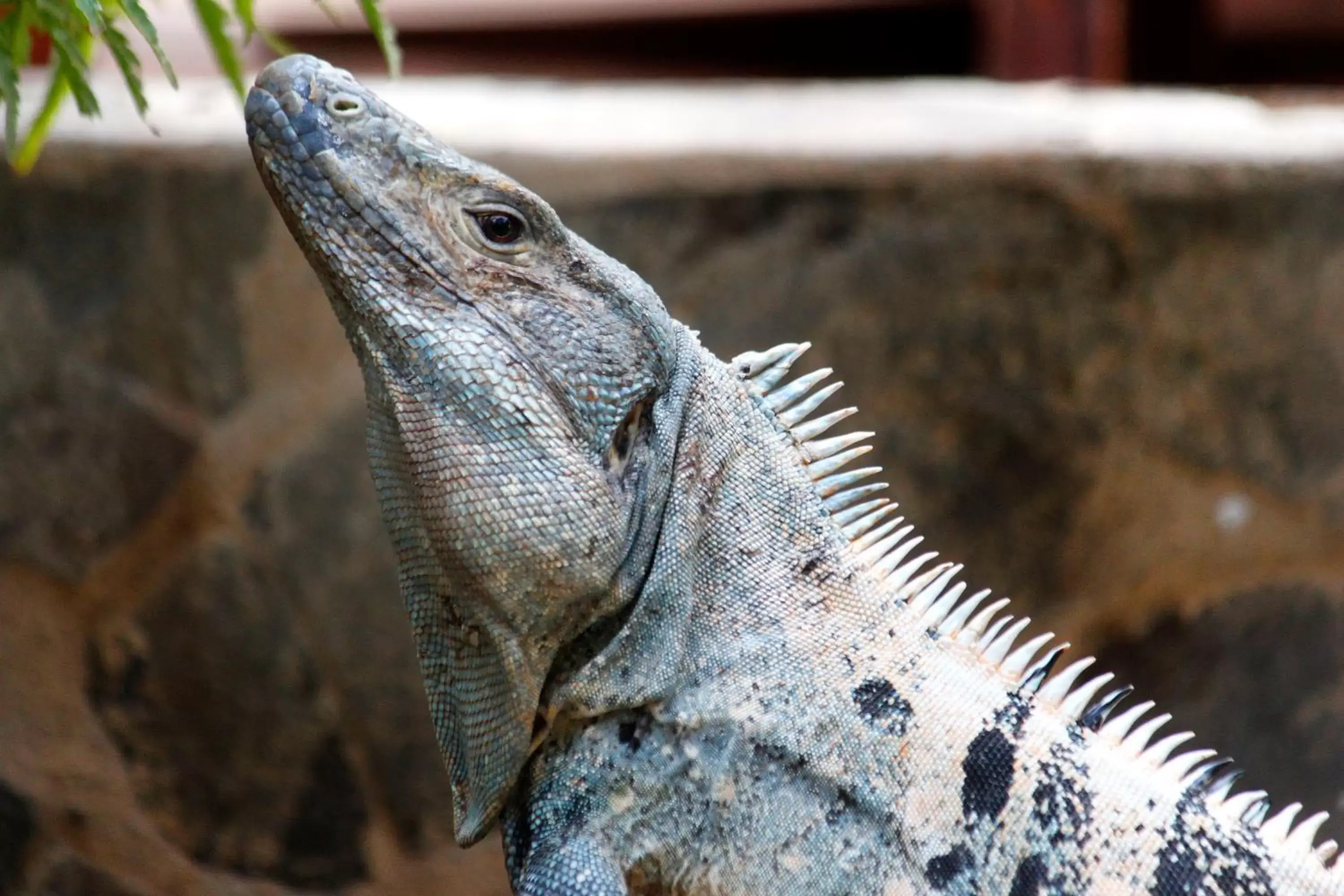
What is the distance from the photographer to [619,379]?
2.12 m

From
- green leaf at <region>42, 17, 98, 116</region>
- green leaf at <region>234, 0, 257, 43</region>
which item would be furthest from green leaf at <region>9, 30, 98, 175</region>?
green leaf at <region>234, 0, 257, 43</region>

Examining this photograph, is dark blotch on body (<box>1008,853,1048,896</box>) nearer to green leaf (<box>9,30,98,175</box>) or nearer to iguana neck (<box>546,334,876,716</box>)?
iguana neck (<box>546,334,876,716</box>)

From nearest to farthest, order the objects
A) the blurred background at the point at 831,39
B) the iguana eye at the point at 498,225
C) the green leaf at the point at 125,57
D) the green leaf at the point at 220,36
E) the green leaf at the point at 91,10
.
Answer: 1. the green leaf at the point at 91,10
2. the iguana eye at the point at 498,225
3. the green leaf at the point at 125,57
4. the green leaf at the point at 220,36
5. the blurred background at the point at 831,39

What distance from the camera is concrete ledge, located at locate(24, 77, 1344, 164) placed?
4.48m

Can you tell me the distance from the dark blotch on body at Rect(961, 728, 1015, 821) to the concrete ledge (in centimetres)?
279

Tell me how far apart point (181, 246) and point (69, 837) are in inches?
83.4

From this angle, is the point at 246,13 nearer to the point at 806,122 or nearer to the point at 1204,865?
the point at 1204,865

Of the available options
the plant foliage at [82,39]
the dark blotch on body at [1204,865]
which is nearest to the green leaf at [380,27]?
the plant foliage at [82,39]

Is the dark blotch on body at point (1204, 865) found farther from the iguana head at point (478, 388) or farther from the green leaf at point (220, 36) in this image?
the green leaf at point (220, 36)

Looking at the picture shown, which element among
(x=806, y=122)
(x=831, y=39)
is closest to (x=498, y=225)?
(x=806, y=122)

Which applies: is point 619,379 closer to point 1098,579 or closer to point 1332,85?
point 1098,579

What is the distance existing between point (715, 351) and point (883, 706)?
104 inches

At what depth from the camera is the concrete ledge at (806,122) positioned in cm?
448

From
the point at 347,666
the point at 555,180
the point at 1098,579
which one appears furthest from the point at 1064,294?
the point at 347,666
